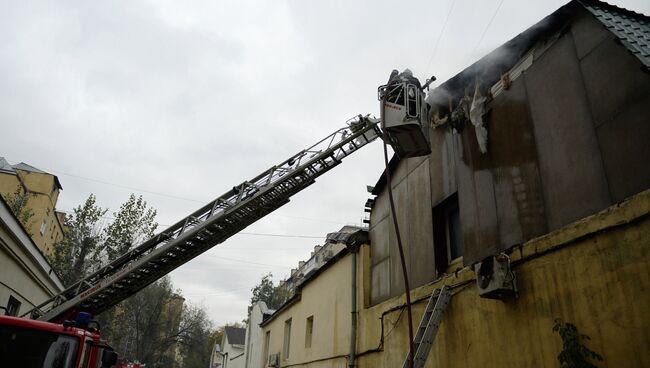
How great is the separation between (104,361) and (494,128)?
7092 mm

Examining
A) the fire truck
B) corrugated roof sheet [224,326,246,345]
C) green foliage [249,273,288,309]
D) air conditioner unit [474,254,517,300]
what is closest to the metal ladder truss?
the fire truck

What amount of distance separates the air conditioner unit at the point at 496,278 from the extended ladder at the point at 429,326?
0.96 metres

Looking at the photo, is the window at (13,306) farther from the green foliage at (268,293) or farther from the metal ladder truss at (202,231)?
the green foliage at (268,293)

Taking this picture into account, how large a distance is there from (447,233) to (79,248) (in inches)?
1047

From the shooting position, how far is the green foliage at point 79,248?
25906 millimetres

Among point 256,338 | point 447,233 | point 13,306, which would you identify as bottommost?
point 13,306

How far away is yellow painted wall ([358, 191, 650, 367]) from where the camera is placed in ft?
12.1

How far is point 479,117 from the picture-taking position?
20.6 ft

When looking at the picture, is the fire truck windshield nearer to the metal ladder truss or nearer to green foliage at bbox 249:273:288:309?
the metal ladder truss

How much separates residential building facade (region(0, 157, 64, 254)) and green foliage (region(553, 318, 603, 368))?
110ft

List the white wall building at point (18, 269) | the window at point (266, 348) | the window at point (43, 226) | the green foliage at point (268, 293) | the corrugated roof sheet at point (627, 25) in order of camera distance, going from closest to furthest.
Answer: the corrugated roof sheet at point (627, 25) → the white wall building at point (18, 269) → the window at point (266, 348) → the window at point (43, 226) → the green foliage at point (268, 293)

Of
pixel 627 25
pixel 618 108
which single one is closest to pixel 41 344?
pixel 618 108

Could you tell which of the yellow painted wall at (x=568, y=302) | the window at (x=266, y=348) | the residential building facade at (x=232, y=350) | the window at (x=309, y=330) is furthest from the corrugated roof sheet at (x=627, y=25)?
the residential building facade at (x=232, y=350)

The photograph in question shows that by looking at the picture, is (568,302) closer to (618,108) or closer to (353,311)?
(618,108)
